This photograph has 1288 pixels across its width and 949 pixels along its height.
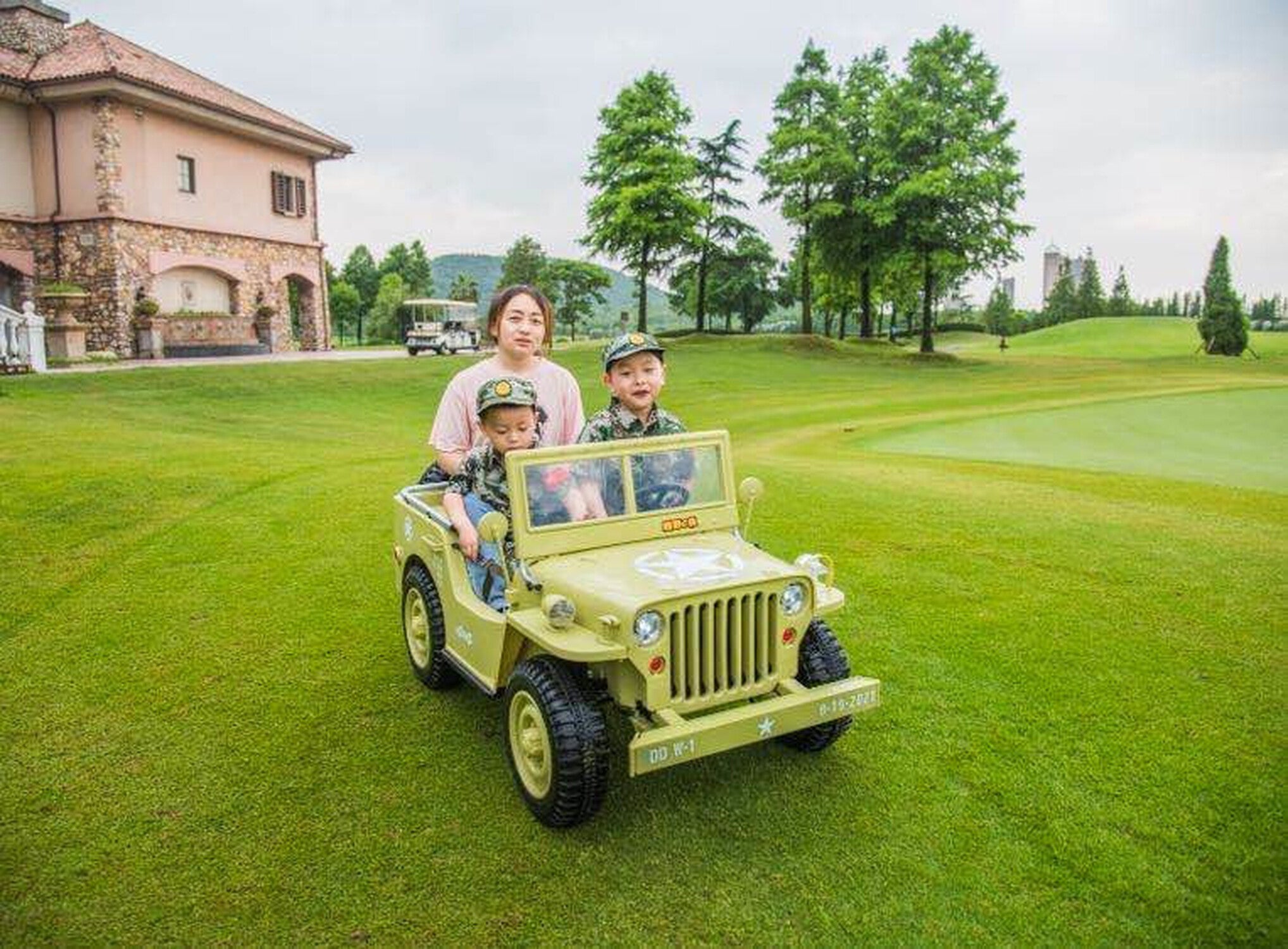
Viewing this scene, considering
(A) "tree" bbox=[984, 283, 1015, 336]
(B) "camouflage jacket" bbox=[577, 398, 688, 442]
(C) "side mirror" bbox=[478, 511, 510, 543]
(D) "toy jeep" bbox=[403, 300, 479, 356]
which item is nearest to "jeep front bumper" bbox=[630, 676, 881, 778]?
(C) "side mirror" bbox=[478, 511, 510, 543]

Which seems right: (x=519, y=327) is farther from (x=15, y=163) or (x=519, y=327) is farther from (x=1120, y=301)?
(x=1120, y=301)

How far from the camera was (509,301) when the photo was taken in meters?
5.22

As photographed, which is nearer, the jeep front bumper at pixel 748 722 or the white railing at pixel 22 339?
the jeep front bumper at pixel 748 722

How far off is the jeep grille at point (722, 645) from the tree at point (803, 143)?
126 ft

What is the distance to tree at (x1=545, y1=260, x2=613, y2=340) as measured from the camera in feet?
237

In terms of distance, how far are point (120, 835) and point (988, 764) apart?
12.0 ft

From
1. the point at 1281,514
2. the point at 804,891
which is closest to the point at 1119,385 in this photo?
the point at 1281,514

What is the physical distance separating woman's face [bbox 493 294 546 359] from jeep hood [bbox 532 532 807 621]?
64.3 inches

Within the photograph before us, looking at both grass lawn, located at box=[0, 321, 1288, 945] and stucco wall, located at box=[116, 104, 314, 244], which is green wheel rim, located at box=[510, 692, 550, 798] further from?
stucco wall, located at box=[116, 104, 314, 244]

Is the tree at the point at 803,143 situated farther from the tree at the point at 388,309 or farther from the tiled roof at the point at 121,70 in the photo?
the tree at the point at 388,309

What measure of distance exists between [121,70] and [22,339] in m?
8.30

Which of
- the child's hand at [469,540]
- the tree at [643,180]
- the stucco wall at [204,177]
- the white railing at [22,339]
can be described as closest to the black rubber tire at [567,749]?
the child's hand at [469,540]

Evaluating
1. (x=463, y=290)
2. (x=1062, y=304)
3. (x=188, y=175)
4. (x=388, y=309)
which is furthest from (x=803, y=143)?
(x=1062, y=304)

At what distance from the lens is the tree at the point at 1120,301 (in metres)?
92.6
